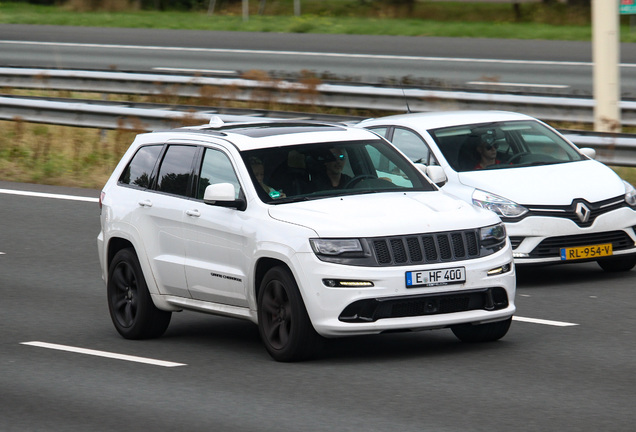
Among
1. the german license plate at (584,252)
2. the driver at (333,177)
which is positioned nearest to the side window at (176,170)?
the driver at (333,177)

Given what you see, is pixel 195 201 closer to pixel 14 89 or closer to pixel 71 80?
pixel 71 80

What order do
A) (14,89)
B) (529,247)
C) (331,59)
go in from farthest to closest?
(331,59) < (14,89) < (529,247)

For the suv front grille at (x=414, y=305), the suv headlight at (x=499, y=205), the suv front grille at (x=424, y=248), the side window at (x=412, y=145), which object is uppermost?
the side window at (x=412, y=145)

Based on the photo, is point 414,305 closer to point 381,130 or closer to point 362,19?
point 381,130

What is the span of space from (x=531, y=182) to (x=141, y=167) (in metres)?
3.57

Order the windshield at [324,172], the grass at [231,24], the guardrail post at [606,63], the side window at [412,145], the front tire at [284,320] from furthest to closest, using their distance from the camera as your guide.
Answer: the grass at [231,24] < the guardrail post at [606,63] < the side window at [412,145] < the windshield at [324,172] < the front tire at [284,320]

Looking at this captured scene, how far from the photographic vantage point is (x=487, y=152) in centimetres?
1216

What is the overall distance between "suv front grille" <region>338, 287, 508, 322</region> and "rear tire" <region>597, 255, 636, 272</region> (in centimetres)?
357

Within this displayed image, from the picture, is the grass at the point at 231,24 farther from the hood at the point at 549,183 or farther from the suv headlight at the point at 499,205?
the suv headlight at the point at 499,205

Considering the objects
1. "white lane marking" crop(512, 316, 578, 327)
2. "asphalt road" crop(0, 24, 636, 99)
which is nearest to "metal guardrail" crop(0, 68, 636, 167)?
"asphalt road" crop(0, 24, 636, 99)

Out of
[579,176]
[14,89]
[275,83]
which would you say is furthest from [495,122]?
[14,89]

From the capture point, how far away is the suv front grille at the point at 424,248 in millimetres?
8102

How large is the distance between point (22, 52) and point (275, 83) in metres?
13.6

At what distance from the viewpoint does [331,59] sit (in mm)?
29438
